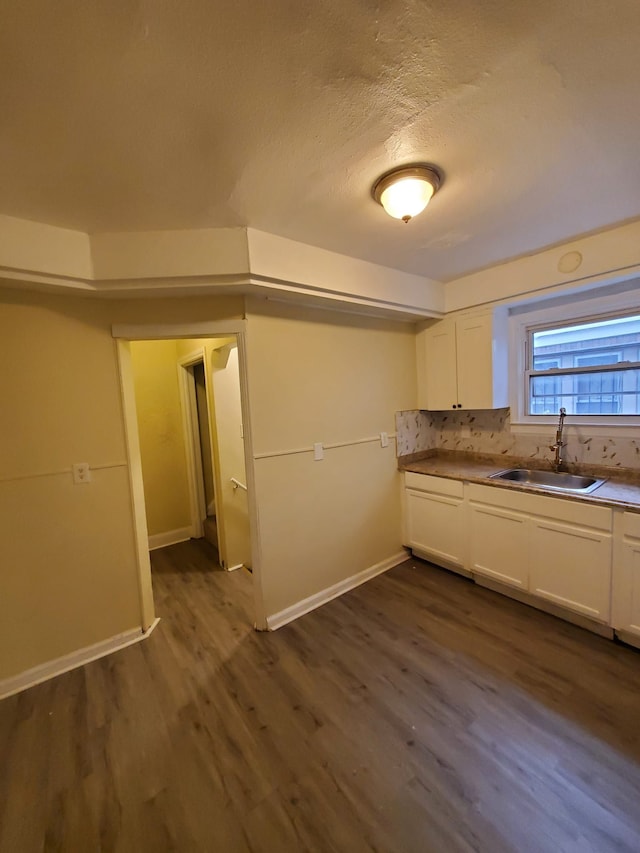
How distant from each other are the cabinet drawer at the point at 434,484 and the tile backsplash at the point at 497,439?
0.82 feet

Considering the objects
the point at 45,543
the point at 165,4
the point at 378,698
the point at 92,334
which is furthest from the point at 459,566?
the point at 165,4

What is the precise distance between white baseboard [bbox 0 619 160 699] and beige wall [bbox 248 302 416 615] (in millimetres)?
905

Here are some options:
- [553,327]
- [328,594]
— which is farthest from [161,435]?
[553,327]

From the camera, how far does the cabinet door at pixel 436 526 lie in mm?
2744

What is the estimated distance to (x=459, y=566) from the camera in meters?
2.80

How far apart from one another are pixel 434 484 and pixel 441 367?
1043mm

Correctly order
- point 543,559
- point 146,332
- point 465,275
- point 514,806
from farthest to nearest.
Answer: point 465,275 < point 543,559 < point 146,332 < point 514,806

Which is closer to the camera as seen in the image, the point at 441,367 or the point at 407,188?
the point at 407,188

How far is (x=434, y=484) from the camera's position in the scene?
9.43ft

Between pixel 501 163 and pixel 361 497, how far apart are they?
2220 millimetres

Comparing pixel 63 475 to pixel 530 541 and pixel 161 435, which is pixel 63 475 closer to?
pixel 161 435

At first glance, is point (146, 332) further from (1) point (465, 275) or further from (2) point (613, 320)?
(2) point (613, 320)

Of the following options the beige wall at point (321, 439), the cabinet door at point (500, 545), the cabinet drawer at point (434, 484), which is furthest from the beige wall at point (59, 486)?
the cabinet door at point (500, 545)

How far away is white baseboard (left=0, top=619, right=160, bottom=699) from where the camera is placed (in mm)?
1904
